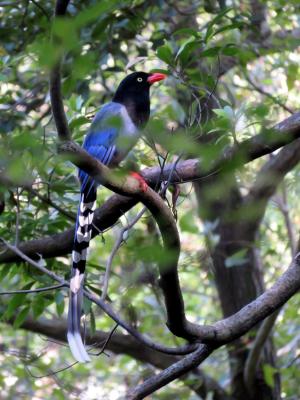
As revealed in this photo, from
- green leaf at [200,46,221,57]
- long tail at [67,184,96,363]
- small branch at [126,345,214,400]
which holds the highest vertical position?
green leaf at [200,46,221,57]

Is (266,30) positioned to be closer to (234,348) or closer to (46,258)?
(234,348)

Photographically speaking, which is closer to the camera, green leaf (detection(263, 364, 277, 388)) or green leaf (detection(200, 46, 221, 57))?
green leaf (detection(200, 46, 221, 57))

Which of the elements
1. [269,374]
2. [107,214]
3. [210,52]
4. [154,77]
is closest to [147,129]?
[210,52]

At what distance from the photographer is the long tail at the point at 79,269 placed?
2.70 metres

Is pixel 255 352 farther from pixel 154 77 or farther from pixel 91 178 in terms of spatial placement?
pixel 91 178

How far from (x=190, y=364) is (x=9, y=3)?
2484 millimetres

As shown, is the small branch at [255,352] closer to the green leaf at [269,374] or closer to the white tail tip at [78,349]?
the green leaf at [269,374]

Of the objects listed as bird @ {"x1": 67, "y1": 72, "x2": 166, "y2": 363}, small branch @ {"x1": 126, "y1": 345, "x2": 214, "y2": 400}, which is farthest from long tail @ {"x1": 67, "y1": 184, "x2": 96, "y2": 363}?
small branch @ {"x1": 126, "y1": 345, "x2": 214, "y2": 400}

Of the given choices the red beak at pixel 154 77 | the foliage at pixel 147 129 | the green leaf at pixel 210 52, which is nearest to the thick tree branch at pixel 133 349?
the foliage at pixel 147 129

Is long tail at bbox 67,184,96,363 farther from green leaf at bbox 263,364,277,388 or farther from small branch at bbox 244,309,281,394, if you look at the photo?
green leaf at bbox 263,364,277,388

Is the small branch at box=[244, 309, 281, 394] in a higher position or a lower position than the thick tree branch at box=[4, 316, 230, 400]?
lower

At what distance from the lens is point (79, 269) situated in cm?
303

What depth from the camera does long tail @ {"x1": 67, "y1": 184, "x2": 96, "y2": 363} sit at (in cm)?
270

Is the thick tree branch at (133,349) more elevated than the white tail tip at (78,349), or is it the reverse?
the thick tree branch at (133,349)
